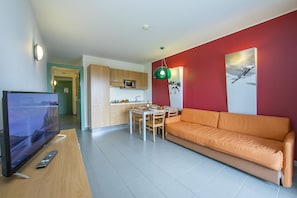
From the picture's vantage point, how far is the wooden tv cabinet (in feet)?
2.31

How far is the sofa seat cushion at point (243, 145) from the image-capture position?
171cm

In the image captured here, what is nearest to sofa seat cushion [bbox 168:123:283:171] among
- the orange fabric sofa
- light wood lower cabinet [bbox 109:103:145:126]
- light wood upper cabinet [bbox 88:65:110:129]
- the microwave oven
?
the orange fabric sofa

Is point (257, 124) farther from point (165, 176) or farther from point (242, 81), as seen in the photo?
point (165, 176)

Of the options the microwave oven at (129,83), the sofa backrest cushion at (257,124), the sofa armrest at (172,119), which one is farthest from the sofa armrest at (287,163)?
the microwave oven at (129,83)

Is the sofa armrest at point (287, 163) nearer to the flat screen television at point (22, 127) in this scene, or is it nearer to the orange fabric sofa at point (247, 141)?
the orange fabric sofa at point (247, 141)

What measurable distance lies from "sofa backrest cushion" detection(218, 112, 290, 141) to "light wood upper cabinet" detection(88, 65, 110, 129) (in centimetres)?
338

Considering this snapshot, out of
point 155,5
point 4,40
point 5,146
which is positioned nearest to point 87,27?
point 155,5

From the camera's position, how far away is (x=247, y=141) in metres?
2.14

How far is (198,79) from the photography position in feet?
11.7

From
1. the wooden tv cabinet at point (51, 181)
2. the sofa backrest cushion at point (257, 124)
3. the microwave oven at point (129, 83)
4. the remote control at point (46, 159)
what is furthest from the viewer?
the microwave oven at point (129, 83)

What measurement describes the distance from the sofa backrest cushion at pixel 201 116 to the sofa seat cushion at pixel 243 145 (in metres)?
0.38

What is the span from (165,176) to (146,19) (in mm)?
2615

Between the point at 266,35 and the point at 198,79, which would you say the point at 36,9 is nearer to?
the point at 198,79

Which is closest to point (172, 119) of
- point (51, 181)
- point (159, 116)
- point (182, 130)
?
point (159, 116)
